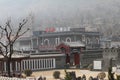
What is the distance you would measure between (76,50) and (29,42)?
31.9m

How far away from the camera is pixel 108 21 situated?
180m

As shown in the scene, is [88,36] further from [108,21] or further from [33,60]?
[108,21]

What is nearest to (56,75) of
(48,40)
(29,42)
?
(48,40)

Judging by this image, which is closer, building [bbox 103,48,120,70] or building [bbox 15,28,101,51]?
building [bbox 103,48,120,70]

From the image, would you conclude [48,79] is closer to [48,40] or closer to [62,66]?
[62,66]

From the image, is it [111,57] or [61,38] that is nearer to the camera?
[111,57]

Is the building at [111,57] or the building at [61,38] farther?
the building at [61,38]

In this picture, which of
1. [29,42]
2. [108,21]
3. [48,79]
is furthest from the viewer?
[108,21]

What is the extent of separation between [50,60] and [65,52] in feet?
14.5

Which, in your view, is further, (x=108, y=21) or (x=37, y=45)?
(x=108, y=21)

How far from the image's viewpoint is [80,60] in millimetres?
52938

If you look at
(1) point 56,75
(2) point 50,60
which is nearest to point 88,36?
(2) point 50,60

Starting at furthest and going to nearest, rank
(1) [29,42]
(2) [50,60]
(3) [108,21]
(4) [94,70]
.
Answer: (3) [108,21], (1) [29,42], (2) [50,60], (4) [94,70]

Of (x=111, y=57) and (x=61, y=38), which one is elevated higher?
(x=61, y=38)
